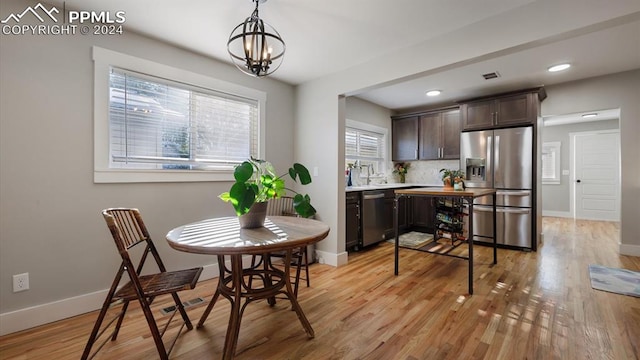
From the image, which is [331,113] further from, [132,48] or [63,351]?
[63,351]

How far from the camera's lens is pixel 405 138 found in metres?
5.47

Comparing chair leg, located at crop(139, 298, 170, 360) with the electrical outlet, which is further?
the electrical outlet

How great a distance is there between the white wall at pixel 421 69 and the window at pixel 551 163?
3740 mm

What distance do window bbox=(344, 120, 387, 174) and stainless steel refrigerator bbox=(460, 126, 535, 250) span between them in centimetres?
155

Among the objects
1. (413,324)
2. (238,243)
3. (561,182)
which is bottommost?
(413,324)

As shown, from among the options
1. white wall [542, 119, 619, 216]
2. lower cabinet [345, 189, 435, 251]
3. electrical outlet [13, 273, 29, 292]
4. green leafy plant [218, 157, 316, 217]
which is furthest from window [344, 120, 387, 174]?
white wall [542, 119, 619, 216]

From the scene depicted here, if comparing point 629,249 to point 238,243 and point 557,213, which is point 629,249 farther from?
point 238,243

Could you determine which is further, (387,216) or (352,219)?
(387,216)

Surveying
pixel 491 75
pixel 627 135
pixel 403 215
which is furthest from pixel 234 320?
pixel 627 135

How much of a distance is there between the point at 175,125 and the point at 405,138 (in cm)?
409

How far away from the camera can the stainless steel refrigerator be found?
3.93 m

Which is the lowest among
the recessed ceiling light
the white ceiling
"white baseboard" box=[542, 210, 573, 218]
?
"white baseboard" box=[542, 210, 573, 218]

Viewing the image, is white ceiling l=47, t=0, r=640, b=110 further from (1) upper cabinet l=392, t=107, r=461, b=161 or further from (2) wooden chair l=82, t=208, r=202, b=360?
(2) wooden chair l=82, t=208, r=202, b=360

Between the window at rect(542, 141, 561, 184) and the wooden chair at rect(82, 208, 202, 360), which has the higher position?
the window at rect(542, 141, 561, 184)
